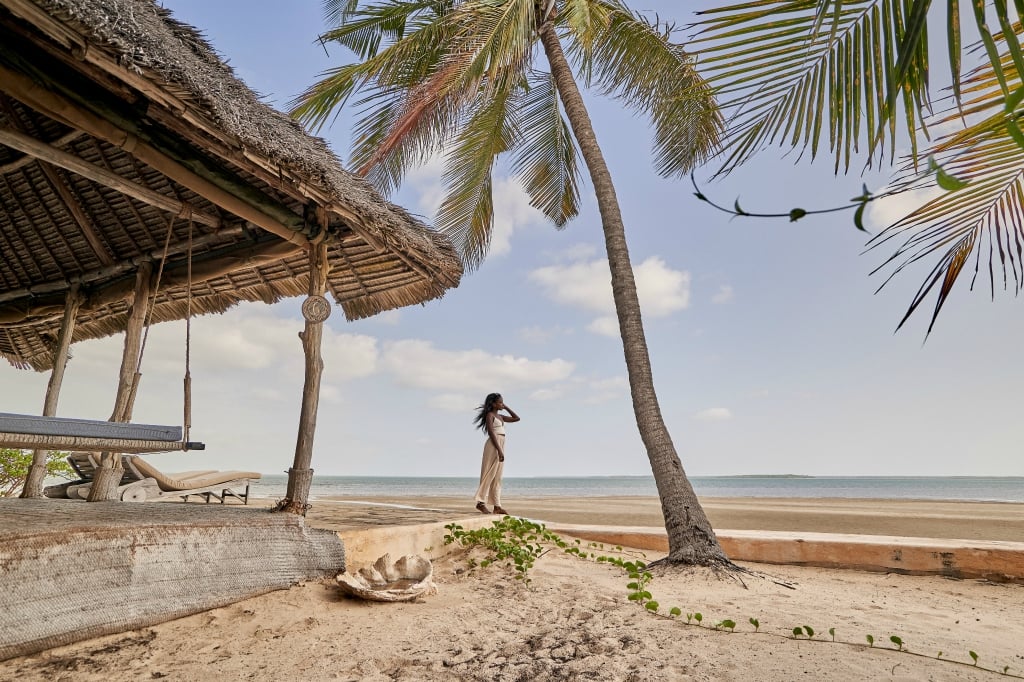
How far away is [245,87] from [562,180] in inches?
177

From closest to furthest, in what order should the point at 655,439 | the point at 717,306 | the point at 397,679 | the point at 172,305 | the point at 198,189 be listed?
the point at 397,679
the point at 198,189
the point at 655,439
the point at 172,305
the point at 717,306

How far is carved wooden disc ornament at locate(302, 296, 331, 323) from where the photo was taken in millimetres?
3828

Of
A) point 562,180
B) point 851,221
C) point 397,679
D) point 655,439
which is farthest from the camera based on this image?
point 562,180

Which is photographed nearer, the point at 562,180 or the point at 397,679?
the point at 397,679

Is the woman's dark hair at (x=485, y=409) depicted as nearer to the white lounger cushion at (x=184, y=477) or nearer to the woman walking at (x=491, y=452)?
the woman walking at (x=491, y=452)

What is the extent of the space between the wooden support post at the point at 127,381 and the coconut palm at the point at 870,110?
4.61 metres

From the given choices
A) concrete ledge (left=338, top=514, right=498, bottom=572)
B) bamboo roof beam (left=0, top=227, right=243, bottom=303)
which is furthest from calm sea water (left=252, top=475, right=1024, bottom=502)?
concrete ledge (left=338, top=514, right=498, bottom=572)

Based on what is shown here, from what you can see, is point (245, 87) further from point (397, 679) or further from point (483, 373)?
point (483, 373)

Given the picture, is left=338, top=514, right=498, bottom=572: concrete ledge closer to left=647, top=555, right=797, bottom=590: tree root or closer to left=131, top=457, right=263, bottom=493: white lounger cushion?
left=647, top=555, right=797, bottom=590: tree root

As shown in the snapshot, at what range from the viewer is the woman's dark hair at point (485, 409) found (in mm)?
5910

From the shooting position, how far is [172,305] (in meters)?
5.87

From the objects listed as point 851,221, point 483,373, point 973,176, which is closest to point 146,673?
point 851,221

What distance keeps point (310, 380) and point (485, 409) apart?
249cm

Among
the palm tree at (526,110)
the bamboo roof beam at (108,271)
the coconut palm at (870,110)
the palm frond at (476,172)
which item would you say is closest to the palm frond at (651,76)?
the palm tree at (526,110)
